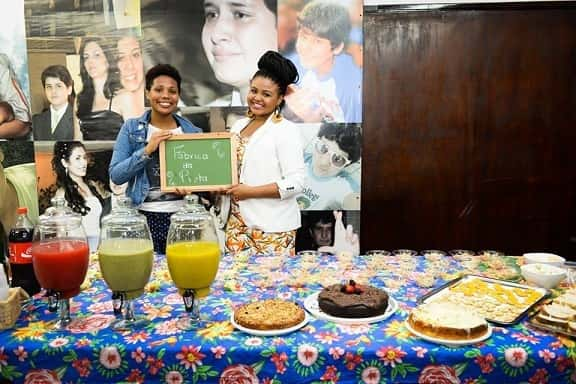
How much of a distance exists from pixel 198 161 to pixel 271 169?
0.38m

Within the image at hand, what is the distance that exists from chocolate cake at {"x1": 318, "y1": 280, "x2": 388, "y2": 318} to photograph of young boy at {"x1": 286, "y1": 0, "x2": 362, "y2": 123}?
85.0 inches

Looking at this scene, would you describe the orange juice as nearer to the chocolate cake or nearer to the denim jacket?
the chocolate cake

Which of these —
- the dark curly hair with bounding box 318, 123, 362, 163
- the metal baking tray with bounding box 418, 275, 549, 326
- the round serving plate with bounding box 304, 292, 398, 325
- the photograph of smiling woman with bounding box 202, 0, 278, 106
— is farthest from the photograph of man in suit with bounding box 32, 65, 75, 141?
the metal baking tray with bounding box 418, 275, 549, 326

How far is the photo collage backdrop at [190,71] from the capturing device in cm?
341

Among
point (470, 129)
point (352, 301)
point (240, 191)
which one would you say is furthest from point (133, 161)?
point (470, 129)

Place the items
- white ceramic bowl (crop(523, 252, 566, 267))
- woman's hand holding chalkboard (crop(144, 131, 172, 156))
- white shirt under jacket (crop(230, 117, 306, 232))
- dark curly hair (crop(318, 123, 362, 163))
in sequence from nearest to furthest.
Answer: white ceramic bowl (crop(523, 252, 566, 267)), woman's hand holding chalkboard (crop(144, 131, 172, 156)), white shirt under jacket (crop(230, 117, 306, 232)), dark curly hair (crop(318, 123, 362, 163))

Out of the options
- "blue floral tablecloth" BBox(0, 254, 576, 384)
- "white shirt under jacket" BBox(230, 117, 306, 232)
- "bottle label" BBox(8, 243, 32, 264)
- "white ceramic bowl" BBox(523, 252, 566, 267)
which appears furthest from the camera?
"white shirt under jacket" BBox(230, 117, 306, 232)

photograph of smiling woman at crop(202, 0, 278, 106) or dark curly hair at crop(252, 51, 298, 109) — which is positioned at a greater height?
photograph of smiling woman at crop(202, 0, 278, 106)

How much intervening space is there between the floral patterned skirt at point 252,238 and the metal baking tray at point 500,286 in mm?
1163

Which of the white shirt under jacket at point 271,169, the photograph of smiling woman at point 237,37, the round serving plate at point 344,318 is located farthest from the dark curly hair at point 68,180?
the round serving plate at point 344,318

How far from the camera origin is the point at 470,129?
11.5ft

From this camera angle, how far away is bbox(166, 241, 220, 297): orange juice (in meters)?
1.33

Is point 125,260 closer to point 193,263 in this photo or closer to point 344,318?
point 193,263

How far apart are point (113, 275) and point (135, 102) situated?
2406 mm
